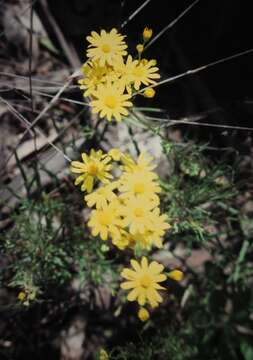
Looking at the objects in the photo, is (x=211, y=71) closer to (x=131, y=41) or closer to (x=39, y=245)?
(x=131, y=41)

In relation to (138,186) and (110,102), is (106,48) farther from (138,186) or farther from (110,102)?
(138,186)

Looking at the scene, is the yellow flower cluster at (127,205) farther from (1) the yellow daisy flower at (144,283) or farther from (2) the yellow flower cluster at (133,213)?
(1) the yellow daisy flower at (144,283)

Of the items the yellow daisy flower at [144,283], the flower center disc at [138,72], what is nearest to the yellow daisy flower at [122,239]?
the yellow daisy flower at [144,283]

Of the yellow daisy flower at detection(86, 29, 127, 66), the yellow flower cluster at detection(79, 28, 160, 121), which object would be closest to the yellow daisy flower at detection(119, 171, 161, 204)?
the yellow flower cluster at detection(79, 28, 160, 121)

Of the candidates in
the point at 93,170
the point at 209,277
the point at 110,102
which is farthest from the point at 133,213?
the point at 209,277

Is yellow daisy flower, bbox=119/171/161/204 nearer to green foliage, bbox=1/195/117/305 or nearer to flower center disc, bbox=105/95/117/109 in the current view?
flower center disc, bbox=105/95/117/109

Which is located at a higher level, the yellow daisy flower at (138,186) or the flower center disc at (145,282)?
the yellow daisy flower at (138,186)
